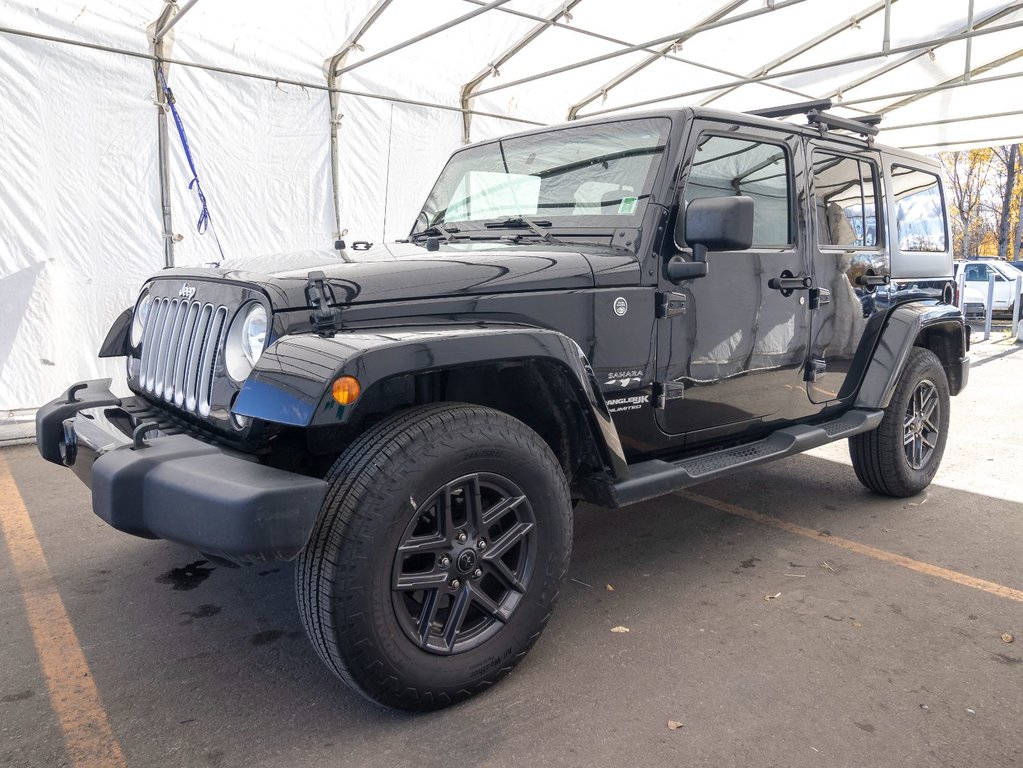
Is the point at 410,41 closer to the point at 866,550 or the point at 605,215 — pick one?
the point at 605,215

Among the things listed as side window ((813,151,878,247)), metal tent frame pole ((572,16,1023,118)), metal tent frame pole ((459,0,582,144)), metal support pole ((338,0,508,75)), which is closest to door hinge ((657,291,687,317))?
side window ((813,151,878,247))

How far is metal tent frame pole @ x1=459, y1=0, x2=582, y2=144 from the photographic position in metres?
7.98

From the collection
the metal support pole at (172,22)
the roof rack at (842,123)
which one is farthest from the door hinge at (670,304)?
the metal support pole at (172,22)

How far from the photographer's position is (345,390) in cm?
200

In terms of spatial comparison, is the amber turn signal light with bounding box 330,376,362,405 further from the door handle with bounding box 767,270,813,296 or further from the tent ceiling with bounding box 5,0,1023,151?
the tent ceiling with bounding box 5,0,1023,151

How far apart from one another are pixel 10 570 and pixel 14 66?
4.47 metres

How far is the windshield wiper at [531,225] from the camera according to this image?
3.02 m

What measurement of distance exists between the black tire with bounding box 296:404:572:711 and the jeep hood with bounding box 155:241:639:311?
399 mm

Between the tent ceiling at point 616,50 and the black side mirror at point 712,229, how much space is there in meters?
5.13

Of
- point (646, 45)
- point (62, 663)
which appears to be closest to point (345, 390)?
point (62, 663)

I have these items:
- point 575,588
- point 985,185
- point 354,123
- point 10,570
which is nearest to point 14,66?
point 354,123

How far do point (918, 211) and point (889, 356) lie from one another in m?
1.09

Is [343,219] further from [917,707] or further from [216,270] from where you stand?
[917,707]

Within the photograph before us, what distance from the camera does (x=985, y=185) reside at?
1193 inches
